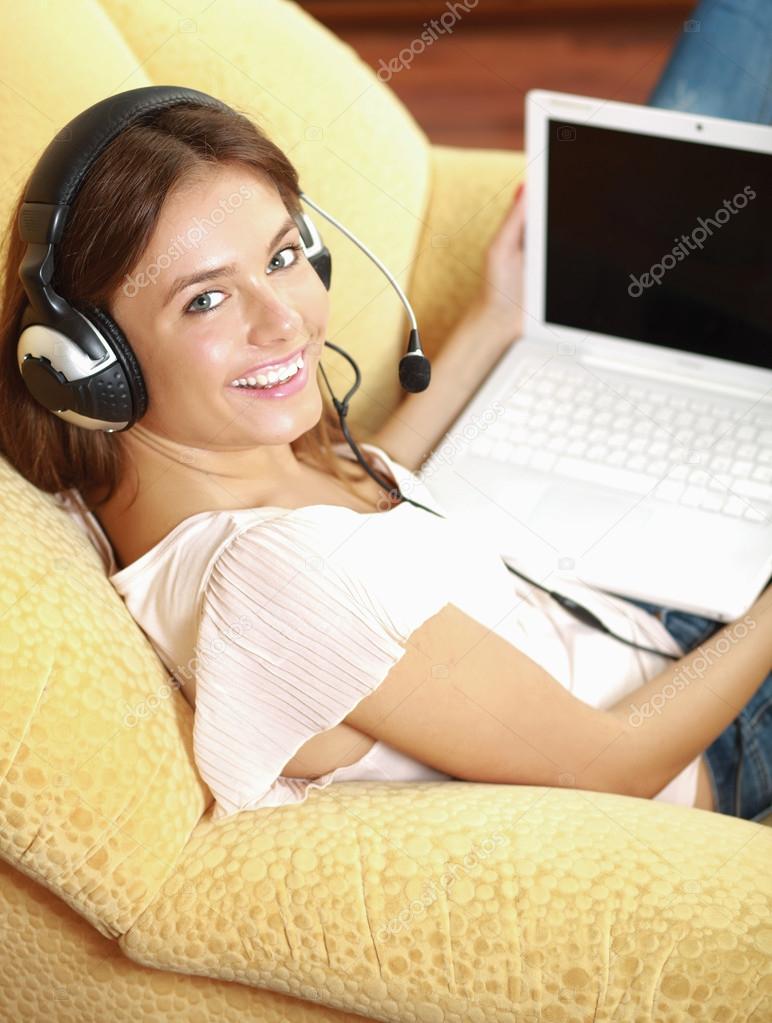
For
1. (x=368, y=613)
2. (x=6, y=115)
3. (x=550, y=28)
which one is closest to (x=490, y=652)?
(x=368, y=613)

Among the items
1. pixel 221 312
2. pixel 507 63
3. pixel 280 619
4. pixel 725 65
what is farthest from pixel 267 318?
pixel 507 63

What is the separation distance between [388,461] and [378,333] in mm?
234

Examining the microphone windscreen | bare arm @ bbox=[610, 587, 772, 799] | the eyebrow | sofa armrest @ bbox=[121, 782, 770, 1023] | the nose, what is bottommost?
bare arm @ bbox=[610, 587, 772, 799]

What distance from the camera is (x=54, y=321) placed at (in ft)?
2.95

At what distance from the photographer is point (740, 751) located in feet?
3.88

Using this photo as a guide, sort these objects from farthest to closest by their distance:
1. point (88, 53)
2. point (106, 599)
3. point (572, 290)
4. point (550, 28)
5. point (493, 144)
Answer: point (550, 28), point (493, 144), point (572, 290), point (88, 53), point (106, 599)

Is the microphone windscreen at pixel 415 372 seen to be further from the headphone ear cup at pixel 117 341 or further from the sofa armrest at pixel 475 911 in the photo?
the sofa armrest at pixel 475 911

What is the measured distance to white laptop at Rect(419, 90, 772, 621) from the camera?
1.16 meters

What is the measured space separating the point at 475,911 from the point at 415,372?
485 millimetres

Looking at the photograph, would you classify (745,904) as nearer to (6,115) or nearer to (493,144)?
(6,115)

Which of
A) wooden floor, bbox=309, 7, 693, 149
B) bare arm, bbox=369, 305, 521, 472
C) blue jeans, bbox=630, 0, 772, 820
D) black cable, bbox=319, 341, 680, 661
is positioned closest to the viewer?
black cable, bbox=319, 341, 680, 661

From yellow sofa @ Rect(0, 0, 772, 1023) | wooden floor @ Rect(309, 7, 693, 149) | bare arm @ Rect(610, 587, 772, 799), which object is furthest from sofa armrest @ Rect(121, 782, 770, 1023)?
wooden floor @ Rect(309, 7, 693, 149)

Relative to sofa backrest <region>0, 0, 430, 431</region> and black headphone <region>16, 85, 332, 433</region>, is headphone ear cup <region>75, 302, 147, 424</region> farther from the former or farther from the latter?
sofa backrest <region>0, 0, 430, 431</region>

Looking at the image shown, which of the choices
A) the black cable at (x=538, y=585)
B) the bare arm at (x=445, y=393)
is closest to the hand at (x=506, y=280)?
the bare arm at (x=445, y=393)
